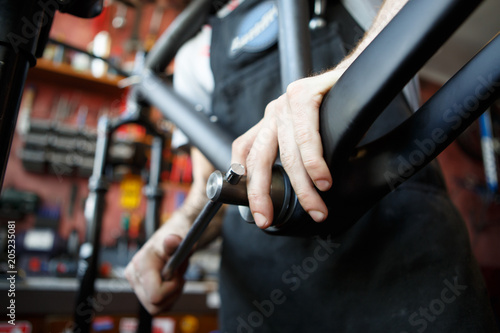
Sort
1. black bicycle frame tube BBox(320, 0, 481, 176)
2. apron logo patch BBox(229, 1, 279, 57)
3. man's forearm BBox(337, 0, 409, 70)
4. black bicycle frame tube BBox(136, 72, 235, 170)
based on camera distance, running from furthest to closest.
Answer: apron logo patch BBox(229, 1, 279, 57) < black bicycle frame tube BBox(136, 72, 235, 170) < man's forearm BBox(337, 0, 409, 70) < black bicycle frame tube BBox(320, 0, 481, 176)

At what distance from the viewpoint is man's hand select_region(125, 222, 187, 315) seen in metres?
0.51

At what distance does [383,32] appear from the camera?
20cm

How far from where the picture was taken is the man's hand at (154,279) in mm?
514

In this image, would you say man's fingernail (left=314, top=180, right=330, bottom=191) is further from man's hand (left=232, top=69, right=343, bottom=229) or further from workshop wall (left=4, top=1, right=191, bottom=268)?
workshop wall (left=4, top=1, right=191, bottom=268)

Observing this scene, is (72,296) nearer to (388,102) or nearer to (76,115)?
(76,115)

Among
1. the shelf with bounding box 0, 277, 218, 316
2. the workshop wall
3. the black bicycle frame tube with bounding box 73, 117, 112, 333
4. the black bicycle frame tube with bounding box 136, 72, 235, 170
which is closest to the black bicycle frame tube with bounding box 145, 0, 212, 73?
the black bicycle frame tube with bounding box 136, 72, 235, 170

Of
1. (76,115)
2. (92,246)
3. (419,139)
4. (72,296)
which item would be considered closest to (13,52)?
(419,139)

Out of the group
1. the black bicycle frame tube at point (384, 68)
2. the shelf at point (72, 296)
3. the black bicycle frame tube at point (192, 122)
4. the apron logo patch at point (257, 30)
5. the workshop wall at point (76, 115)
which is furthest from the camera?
the workshop wall at point (76, 115)

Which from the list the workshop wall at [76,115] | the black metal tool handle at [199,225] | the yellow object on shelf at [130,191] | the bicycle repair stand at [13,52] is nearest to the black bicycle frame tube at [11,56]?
the bicycle repair stand at [13,52]

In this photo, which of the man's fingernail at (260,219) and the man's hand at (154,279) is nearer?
the man's fingernail at (260,219)

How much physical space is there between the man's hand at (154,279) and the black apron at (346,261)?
0.09 m

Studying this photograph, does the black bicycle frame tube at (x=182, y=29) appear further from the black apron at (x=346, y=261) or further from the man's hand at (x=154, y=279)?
the man's hand at (x=154, y=279)

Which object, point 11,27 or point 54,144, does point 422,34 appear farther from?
point 54,144

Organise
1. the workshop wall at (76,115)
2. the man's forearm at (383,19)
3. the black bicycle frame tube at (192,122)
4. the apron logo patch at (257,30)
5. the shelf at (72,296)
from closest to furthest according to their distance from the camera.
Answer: the man's forearm at (383,19) → the black bicycle frame tube at (192,122) → the apron logo patch at (257,30) → the shelf at (72,296) → the workshop wall at (76,115)
